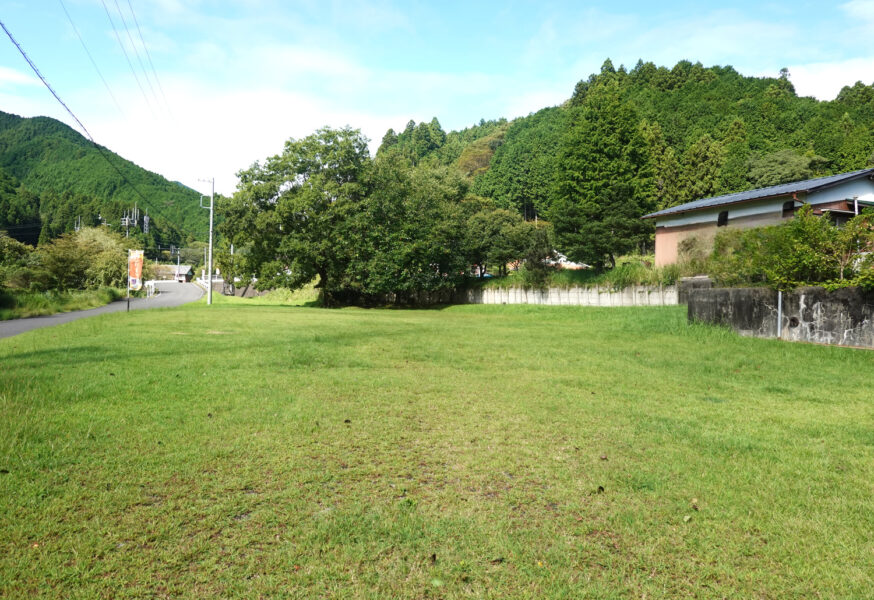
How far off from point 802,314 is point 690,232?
1589 cm

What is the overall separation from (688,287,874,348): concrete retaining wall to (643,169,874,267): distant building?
698 cm

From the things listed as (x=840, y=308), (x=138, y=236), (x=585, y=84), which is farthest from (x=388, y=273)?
(x=138, y=236)

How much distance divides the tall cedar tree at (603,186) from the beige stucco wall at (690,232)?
87.0 inches

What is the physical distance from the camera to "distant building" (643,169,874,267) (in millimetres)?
19500

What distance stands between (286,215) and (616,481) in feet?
101

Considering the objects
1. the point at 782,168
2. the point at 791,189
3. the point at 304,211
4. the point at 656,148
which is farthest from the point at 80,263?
the point at 782,168

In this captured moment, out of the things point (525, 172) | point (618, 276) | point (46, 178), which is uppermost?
point (525, 172)

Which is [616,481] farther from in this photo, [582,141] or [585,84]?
[585,84]

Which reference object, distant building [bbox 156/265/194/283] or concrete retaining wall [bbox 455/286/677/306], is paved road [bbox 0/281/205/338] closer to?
concrete retaining wall [bbox 455/286/677/306]

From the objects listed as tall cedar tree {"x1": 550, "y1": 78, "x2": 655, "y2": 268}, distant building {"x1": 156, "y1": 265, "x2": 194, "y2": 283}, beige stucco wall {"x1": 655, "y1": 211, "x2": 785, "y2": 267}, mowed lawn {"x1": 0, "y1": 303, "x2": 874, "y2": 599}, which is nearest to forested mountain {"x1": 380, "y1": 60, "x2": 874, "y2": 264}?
tall cedar tree {"x1": 550, "y1": 78, "x2": 655, "y2": 268}

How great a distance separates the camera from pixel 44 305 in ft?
80.6

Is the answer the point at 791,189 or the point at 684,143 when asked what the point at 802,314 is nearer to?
the point at 791,189

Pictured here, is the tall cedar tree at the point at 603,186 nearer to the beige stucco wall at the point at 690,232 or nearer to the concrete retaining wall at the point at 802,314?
the beige stucco wall at the point at 690,232

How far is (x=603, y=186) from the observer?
3284 centimetres
